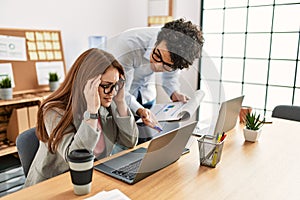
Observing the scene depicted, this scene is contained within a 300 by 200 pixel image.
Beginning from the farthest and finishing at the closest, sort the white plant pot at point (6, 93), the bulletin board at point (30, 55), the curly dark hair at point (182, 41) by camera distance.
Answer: the bulletin board at point (30, 55)
the white plant pot at point (6, 93)
the curly dark hair at point (182, 41)

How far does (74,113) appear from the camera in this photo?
3.65 feet

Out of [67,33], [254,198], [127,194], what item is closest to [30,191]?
[127,194]

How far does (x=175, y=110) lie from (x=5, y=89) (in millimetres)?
1598

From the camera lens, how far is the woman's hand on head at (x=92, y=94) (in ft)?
3.49

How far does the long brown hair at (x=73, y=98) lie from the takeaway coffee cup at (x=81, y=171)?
24 cm

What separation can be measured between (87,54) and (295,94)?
247 cm

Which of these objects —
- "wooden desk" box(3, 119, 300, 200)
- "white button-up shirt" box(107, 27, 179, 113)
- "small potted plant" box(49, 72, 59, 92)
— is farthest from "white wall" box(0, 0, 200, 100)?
"wooden desk" box(3, 119, 300, 200)

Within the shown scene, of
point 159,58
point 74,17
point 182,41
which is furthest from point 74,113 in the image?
point 74,17

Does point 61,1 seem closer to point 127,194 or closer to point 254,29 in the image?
point 254,29

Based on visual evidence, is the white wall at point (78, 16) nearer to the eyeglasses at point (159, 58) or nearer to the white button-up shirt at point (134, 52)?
the white button-up shirt at point (134, 52)

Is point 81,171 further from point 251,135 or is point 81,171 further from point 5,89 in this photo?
point 5,89

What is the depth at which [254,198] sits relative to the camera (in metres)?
0.88

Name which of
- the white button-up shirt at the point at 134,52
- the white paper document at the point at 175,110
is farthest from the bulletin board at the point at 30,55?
the white paper document at the point at 175,110

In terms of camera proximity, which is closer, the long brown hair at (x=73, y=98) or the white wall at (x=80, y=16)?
the long brown hair at (x=73, y=98)
